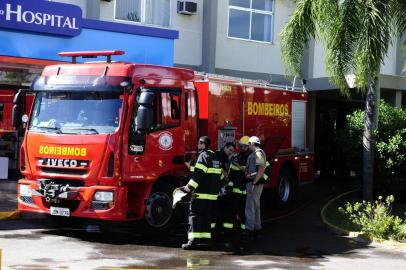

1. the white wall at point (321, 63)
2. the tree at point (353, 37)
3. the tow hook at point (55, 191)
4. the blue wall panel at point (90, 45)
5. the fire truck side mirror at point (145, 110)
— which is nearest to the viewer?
the fire truck side mirror at point (145, 110)

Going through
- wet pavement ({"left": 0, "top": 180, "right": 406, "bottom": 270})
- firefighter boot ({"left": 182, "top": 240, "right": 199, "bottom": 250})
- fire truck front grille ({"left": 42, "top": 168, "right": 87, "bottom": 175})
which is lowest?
wet pavement ({"left": 0, "top": 180, "right": 406, "bottom": 270})

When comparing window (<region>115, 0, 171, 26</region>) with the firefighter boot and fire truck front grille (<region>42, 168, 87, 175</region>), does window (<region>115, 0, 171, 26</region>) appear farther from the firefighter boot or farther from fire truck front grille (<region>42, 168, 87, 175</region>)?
the firefighter boot

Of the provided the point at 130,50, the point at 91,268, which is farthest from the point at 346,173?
the point at 91,268

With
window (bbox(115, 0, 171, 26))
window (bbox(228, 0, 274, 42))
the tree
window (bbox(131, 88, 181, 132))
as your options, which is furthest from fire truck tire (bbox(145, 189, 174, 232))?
window (bbox(228, 0, 274, 42))

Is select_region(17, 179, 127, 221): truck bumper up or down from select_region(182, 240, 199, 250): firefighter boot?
up

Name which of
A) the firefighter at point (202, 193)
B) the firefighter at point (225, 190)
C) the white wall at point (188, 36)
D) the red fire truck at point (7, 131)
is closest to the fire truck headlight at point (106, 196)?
the firefighter at point (202, 193)

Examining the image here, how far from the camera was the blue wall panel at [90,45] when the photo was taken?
13969 mm

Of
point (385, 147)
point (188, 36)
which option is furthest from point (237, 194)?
point (188, 36)

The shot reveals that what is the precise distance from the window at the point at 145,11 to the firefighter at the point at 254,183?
911 cm

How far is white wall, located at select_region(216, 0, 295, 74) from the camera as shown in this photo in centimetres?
2039

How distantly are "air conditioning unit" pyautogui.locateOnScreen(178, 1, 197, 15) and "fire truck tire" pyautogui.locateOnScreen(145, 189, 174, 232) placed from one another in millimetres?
Answer: 9799

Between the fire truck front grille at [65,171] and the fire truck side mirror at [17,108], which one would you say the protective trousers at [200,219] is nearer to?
the fire truck front grille at [65,171]

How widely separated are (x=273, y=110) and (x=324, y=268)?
607 centimetres

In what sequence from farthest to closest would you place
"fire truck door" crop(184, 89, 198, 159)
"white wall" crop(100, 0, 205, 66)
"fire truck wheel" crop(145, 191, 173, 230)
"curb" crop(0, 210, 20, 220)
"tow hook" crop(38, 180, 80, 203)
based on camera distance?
"white wall" crop(100, 0, 205, 66)
"curb" crop(0, 210, 20, 220)
"fire truck door" crop(184, 89, 198, 159)
"fire truck wheel" crop(145, 191, 173, 230)
"tow hook" crop(38, 180, 80, 203)
